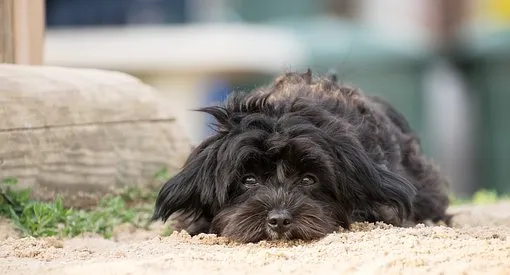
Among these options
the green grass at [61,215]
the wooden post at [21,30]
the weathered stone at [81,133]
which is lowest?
the green grass at [61,215]

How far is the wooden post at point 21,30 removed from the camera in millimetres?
7648

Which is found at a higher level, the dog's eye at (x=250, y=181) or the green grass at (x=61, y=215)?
the dog's eye at (x=250, y=181)

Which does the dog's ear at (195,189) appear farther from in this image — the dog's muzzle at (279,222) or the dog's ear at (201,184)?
the dog's muzzle at (279,222)

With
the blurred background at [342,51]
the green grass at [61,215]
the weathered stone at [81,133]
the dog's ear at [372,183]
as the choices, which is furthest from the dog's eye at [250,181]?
the blurred background at [342,51]

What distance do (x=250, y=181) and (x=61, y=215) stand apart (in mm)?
1410

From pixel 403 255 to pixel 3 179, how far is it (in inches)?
108

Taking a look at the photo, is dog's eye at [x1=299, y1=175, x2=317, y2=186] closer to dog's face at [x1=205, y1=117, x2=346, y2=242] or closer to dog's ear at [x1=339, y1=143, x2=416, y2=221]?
dog's face at [x1=205, y1=117, x2=346, y2=242]

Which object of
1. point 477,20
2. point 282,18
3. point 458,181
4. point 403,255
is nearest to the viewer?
point 403,255

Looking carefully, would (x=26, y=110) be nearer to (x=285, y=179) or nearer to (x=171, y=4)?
(x=285, y=179)

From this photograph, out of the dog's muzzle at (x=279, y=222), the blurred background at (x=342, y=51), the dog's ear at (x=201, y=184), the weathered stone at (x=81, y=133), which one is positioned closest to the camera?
the dog's muzzle at (x=279, y=222)

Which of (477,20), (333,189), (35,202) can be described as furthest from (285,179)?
(477,20)

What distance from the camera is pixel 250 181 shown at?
20.3 ft

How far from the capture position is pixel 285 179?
20.1 ft

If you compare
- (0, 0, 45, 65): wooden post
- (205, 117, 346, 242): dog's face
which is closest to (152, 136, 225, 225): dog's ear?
(205, 117, 346, 242): dog's face
